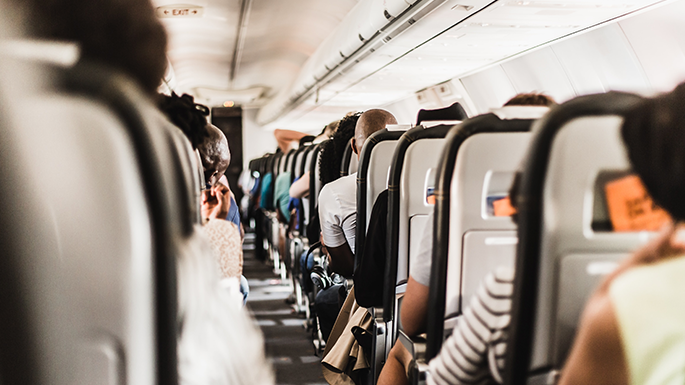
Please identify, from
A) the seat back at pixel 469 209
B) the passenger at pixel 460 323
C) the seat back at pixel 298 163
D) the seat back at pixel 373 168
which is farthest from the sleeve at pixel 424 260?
the seat back at pixel 298 163

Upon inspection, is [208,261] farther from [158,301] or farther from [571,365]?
[571,365]

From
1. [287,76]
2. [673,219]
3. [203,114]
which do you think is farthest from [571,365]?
[287,76]

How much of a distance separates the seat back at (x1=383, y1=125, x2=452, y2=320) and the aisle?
107cm

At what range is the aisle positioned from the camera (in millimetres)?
4207

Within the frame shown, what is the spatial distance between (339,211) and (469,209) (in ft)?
6.09

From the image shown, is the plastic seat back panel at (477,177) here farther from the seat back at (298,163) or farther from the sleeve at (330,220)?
the seat back at (298,163)

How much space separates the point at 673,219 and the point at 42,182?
93cm

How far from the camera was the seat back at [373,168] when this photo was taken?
8.70 ft

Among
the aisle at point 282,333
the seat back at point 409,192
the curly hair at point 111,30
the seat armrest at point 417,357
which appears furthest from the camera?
the aisle at point 282,333

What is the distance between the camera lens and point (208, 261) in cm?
87

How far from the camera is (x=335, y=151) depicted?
3.96m

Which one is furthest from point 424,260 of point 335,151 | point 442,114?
point 335,151

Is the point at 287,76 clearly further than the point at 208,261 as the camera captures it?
Yes

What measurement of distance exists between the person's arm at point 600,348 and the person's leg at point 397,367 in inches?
60.5
